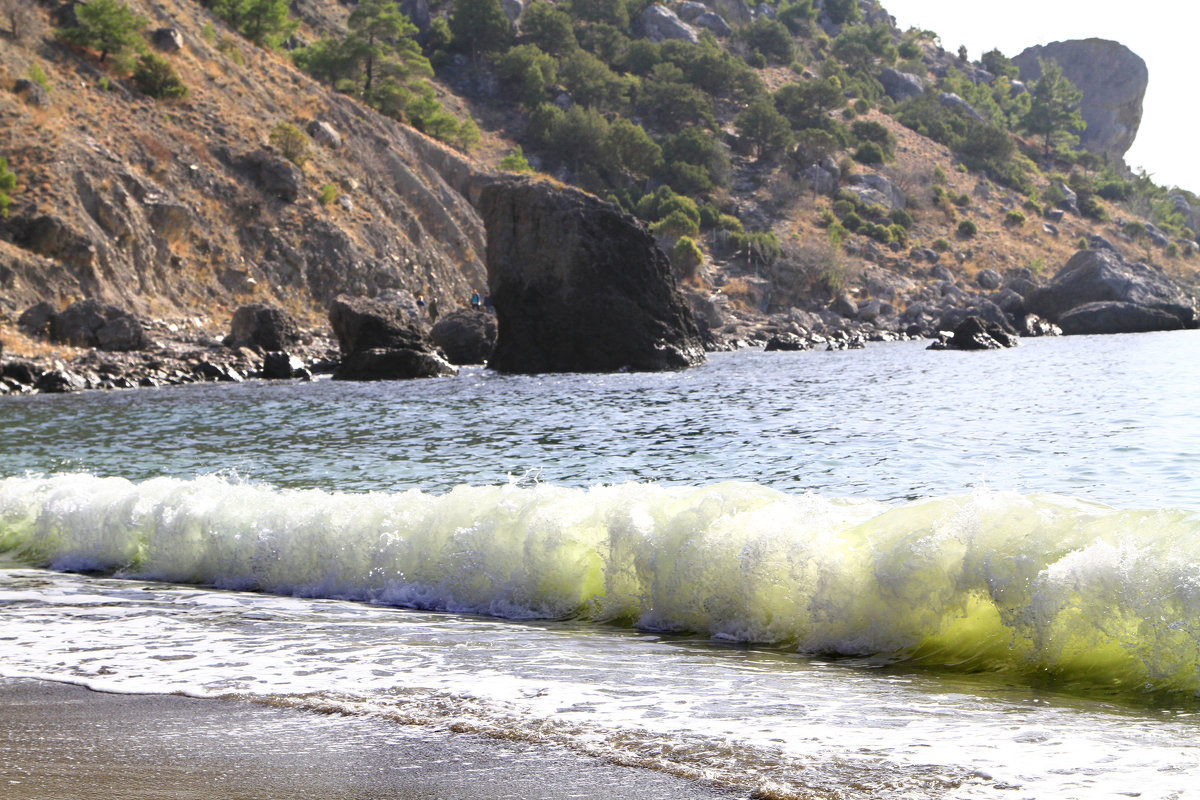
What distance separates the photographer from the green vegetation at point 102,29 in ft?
162

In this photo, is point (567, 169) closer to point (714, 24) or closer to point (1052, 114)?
A: point (714, 24)

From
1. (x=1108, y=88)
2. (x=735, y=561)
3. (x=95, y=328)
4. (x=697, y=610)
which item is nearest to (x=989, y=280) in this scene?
(x=95, y=328)

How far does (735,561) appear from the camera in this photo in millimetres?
7109

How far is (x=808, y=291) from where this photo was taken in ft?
253

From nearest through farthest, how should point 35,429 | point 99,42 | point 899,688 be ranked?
point 899,688, point 35,429, point 99,42

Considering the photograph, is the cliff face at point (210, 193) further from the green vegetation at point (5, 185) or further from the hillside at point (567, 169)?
the green vegetation at point (5, 185)

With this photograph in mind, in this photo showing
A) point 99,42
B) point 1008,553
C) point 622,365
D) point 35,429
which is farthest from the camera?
point 99,42

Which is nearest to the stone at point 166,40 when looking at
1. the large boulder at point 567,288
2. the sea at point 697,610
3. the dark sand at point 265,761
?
the large boulder at point 567,288

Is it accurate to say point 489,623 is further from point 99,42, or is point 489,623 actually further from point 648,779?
point 99,42

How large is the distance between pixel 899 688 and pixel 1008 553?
1241 mm

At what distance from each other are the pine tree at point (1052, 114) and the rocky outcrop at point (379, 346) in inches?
4223

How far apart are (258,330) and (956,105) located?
Result: 334ft

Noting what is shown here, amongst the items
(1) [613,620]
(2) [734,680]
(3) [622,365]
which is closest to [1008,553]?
(2) [734,680]

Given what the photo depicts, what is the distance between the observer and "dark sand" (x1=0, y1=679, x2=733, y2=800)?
3.93m
